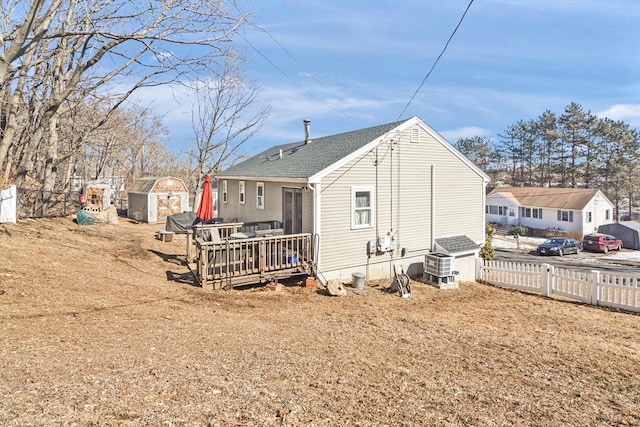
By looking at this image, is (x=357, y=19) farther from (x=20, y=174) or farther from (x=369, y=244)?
(x=20, y=174)

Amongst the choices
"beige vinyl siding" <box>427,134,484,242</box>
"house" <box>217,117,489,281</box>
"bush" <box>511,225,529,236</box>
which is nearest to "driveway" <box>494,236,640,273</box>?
"bush" <box>511,225,529,236</box>

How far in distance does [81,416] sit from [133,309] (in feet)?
12.2

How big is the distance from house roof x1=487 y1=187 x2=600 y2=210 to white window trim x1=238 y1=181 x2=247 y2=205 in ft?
111

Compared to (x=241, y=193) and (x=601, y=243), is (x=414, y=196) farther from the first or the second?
(x=601, y=243)

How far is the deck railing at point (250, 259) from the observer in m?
8.91

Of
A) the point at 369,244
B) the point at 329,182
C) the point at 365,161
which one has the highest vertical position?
the point at 365,161

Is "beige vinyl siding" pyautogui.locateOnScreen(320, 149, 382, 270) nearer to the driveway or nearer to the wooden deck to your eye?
the wooden deck

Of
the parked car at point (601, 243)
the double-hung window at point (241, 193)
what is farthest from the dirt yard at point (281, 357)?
the parked car at point (601, 243)

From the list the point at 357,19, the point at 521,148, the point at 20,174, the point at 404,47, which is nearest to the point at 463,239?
the point at 404,47

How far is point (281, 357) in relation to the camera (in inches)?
193

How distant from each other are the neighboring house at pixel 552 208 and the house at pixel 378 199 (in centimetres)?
2791

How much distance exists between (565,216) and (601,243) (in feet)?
21.9

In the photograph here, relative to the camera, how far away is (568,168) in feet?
163

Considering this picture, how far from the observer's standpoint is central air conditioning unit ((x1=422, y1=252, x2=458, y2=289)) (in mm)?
11383
